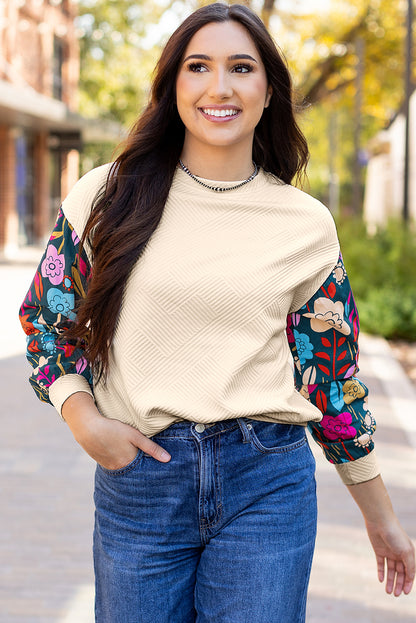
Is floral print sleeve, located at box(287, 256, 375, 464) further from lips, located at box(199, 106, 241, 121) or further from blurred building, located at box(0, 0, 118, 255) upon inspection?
blurred building, located at box(0, 0, 118, 255)

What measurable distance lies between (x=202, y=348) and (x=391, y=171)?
35798 mm

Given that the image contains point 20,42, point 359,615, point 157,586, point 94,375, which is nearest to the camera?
point 157,586

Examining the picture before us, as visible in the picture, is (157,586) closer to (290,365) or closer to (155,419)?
(155,419)

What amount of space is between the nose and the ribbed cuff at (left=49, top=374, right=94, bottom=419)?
700 mm

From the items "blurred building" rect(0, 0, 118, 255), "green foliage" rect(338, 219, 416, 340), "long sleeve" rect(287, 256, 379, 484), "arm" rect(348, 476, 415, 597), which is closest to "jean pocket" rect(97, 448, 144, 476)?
"long sleeve" rect(287, 256, 379, 484)

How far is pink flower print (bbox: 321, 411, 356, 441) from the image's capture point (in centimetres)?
218


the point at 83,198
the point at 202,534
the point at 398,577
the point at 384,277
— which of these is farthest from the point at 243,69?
the point at 384,277

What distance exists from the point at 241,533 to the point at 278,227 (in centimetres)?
68

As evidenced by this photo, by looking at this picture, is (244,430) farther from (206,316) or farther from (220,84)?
(220,84)

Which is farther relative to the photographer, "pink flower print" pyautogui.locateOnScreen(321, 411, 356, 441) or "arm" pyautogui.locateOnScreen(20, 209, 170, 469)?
"pink flower print" pyautogui.locateOnScreen(321, 411, 356, 441)

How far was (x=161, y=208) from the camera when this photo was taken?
6.77 feet

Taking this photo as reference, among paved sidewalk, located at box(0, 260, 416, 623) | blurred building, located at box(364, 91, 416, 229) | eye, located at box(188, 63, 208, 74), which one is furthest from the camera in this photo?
blurred building, located at box(364, 91, 416, 229)

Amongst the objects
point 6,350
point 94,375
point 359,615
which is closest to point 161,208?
point 94,375

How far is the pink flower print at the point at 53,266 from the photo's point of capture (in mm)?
2041
